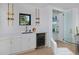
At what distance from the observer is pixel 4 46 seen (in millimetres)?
3977

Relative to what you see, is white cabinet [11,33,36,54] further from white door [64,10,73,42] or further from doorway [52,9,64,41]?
white door [64,10,73,42]

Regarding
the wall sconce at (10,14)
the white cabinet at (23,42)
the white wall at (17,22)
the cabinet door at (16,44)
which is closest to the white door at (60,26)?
the white wall at (17,22)

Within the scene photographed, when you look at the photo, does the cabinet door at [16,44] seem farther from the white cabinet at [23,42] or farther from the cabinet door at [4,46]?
the cabinet door at [4,46]

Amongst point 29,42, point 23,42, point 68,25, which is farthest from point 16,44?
point 68,25

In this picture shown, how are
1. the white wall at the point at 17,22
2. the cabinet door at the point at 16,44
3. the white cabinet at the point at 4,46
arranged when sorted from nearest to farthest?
the white cabinet at the point at 4,46 < the white wall at the point at 17,22 < the cabinet door at the point at 16,44

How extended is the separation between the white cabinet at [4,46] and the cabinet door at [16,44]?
18 centimetres

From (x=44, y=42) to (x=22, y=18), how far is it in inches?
53.0

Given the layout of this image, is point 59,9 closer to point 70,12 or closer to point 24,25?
point 70,12

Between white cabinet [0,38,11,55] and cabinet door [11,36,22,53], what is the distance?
184 mm

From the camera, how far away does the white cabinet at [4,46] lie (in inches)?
154

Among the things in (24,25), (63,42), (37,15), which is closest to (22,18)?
(24,25)

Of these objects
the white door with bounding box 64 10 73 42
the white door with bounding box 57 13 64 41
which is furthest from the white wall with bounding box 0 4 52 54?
the white door with bounding box 64 10 73 42

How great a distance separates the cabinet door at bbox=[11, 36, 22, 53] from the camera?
4.22 meters

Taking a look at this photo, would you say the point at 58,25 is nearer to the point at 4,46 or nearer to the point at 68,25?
the point at 68,25
